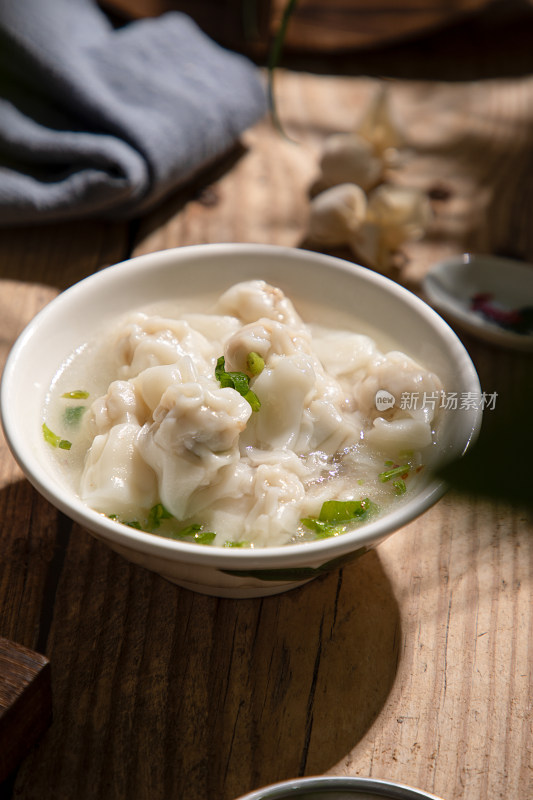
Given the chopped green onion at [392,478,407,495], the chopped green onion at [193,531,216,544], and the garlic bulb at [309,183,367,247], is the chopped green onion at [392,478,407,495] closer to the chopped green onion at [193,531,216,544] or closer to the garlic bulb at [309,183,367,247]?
the chopped green onion at [193,531,216,544]

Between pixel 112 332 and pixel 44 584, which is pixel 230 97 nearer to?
pixel 112 332

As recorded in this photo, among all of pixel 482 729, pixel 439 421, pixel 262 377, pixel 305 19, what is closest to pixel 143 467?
pixel 262 377

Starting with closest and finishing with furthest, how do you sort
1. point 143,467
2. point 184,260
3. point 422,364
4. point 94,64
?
point 143,467
point 422,364
point 184,260
point 94,64

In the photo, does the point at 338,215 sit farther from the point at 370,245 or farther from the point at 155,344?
the point at 155,344

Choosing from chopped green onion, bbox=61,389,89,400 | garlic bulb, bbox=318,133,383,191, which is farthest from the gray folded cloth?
chopped green onion, bbox=61,389,89,400

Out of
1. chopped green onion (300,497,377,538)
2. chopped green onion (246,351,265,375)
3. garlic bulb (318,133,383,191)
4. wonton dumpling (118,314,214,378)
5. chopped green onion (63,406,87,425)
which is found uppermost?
chopped green onion (246,351,265,375)

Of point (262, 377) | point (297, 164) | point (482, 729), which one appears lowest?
point (482, 729)

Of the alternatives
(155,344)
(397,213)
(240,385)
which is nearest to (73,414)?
(155,344)

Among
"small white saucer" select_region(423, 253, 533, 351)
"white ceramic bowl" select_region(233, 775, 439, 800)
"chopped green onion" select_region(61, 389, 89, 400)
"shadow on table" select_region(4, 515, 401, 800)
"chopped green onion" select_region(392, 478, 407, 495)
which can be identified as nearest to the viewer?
"white ceramic bowl" select_region(233, 775, 439, 800)
